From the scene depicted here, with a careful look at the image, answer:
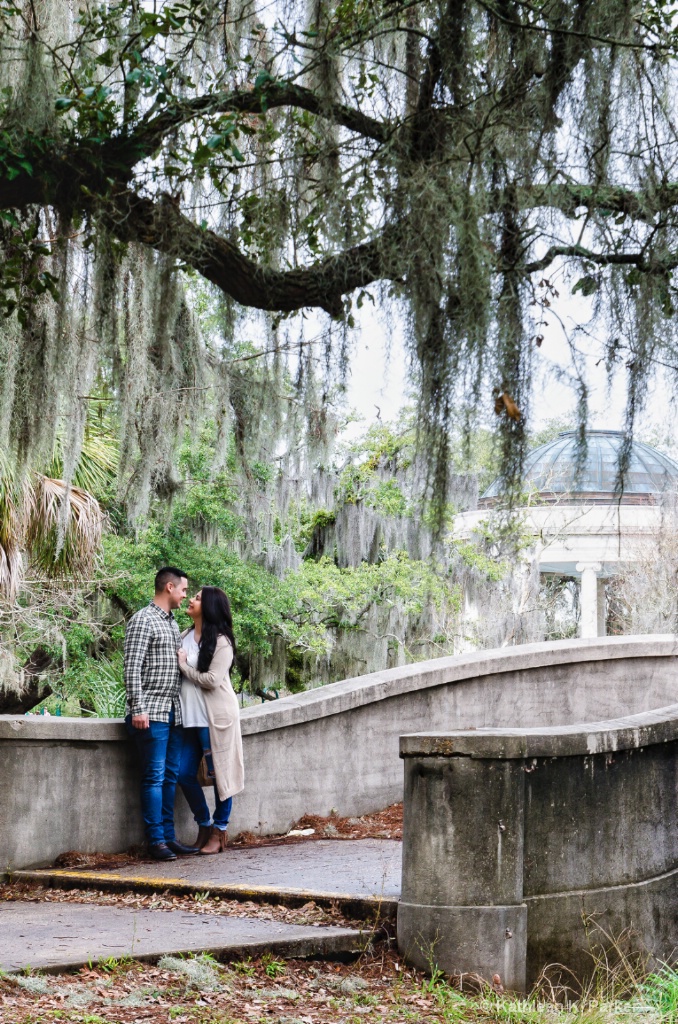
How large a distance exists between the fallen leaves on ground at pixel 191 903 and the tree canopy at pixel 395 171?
2.01 meters

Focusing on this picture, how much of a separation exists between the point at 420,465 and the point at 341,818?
3595 millimetres

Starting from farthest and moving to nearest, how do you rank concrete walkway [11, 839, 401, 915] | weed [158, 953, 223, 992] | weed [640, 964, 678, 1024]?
concrete walkway [11, 839, 401, 915] < weed [640, 964, 678, 1024] < weed [158, 953, 223, 992]

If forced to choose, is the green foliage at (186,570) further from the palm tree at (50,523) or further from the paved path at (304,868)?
the paved path at (304,868)

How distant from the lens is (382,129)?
187 inches

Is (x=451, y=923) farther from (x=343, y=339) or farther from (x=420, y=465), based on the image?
(x=343, y=339)

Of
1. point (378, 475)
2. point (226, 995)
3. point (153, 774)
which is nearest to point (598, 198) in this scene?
point (226, 995)

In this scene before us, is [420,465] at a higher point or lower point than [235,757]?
higher

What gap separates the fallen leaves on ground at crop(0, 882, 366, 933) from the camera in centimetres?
497

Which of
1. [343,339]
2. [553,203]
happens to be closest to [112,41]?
[343,339]

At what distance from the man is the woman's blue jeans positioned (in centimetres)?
5

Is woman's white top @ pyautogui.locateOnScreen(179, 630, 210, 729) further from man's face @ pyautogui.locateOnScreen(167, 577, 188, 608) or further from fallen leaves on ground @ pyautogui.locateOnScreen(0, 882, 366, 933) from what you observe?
fallen leaves on ground @ pyautogui.locateOnScreen(0, 882, 366, 933)

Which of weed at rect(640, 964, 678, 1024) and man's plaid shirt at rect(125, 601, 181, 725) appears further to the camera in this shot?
man's plaid shirt at rect(125, 601, 181, 725)

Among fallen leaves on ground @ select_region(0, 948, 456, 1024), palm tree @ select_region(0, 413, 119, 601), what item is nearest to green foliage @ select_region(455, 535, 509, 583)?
palm tree @ select_region(0, 413, 119, 601)

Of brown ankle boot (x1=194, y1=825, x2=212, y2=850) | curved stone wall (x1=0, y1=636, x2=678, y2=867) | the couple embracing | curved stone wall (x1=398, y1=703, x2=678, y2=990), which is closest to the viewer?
curved stone wall (x1=398, y1=703, x2=678, y2=990)
